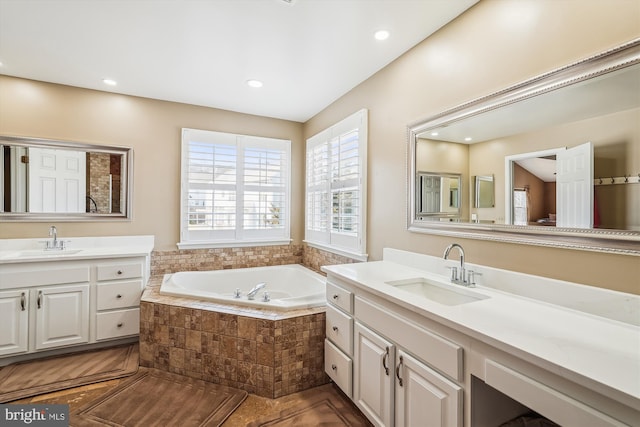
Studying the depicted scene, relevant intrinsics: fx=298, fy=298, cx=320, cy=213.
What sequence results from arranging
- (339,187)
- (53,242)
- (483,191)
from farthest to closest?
(339,187) < (53,242) < (483,191)

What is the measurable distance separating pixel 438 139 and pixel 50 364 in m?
3.45

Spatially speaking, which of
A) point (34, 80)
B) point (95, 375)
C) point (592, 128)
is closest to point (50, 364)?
point (95, 375)

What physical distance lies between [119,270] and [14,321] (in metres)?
0.77

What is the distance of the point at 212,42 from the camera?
215 cm

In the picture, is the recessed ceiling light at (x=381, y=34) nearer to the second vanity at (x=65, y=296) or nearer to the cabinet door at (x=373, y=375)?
the cabinet door at (x=373, y=375)

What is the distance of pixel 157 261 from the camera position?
→ 10.5 feet

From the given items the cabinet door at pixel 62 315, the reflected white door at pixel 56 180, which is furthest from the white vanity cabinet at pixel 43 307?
the reflected white door at pixel 56 180

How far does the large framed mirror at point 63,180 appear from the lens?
2725 millimetres

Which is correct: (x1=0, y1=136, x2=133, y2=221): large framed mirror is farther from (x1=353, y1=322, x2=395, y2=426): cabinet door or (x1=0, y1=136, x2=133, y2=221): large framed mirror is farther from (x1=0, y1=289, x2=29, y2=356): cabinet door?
(x1=353, y1=322, x2=395, y2=426): cabinet door

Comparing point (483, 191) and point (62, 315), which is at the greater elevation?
point (483, 191)

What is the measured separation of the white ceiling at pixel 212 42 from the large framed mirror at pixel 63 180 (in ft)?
2.08

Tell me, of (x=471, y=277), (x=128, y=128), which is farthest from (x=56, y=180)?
(x=471, y=277)

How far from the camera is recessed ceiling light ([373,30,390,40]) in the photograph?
1.99m

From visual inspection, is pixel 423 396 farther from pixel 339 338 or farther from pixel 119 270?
pixel 119 270
